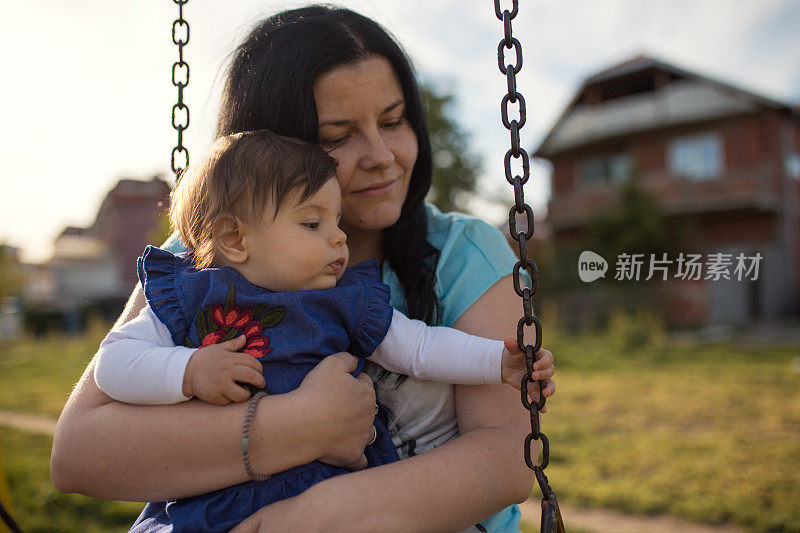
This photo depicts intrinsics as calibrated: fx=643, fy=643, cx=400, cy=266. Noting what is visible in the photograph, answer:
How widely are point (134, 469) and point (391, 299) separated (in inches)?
28.2

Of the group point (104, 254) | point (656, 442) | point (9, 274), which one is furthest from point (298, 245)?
point (104, 254)

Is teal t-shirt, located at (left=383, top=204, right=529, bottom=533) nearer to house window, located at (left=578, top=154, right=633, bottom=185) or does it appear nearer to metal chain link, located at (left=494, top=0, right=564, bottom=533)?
metal chain link, located at (left=494, top=0, right=564, bottom=533)

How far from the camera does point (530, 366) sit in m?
1.29

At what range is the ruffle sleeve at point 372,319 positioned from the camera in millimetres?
1470

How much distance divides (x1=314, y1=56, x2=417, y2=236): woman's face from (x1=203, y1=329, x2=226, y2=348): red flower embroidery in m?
0.50

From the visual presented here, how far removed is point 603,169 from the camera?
19.4 metres

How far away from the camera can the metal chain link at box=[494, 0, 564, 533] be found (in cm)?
129

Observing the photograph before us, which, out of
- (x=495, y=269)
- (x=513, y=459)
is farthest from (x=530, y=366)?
(x=495, y=269)

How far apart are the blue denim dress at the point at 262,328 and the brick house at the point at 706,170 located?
1473 centimetres

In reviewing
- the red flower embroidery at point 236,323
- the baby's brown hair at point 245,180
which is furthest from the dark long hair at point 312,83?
the red flower embroidery at point 236,323

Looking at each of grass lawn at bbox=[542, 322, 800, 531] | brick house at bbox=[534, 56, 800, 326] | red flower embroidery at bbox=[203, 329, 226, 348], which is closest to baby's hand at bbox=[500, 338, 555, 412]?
red flower embroidery at bbox=[203, 329, 226, 348]

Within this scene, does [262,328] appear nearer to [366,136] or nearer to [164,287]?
[164,287]

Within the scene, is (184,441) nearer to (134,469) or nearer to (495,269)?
(134,469)

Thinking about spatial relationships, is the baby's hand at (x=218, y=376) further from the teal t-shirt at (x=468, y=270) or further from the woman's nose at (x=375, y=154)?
the woman's nose at (x=375, y=154)
